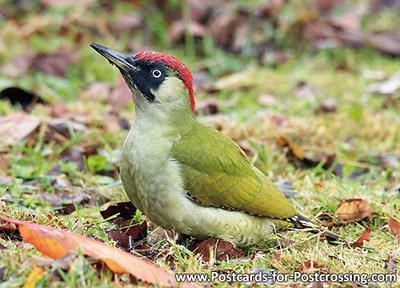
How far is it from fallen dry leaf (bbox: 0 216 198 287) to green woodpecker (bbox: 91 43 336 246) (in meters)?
0.59

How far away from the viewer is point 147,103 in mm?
3240

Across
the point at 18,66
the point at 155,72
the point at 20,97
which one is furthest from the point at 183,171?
the point at 18,66

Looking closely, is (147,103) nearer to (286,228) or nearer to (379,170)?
(286,228)

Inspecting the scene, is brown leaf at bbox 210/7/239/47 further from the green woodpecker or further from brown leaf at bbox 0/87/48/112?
the green woodpecker

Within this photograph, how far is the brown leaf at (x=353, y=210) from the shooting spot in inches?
142

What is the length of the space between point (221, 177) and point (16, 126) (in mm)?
2138

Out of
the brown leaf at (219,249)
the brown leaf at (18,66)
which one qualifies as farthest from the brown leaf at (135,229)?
the brown leaf at (18,66)

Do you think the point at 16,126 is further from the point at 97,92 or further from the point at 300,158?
the point at 300,158

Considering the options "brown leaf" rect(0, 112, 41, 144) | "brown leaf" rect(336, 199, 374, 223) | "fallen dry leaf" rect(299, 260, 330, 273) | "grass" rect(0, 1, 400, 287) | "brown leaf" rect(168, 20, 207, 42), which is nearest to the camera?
"fallen dry leaf" rect(299, 260, 330, 273)

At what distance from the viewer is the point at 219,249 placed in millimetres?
3096

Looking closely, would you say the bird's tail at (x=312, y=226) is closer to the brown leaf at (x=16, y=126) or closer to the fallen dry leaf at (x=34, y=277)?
the fallen dry leaf at (x=34, y=277)

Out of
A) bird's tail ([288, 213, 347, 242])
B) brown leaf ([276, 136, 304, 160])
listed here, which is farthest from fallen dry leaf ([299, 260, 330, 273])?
brown leaf ([276, 136, 304, 160])

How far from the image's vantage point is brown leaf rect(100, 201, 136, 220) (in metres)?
3.39

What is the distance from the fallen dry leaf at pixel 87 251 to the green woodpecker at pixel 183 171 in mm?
593
